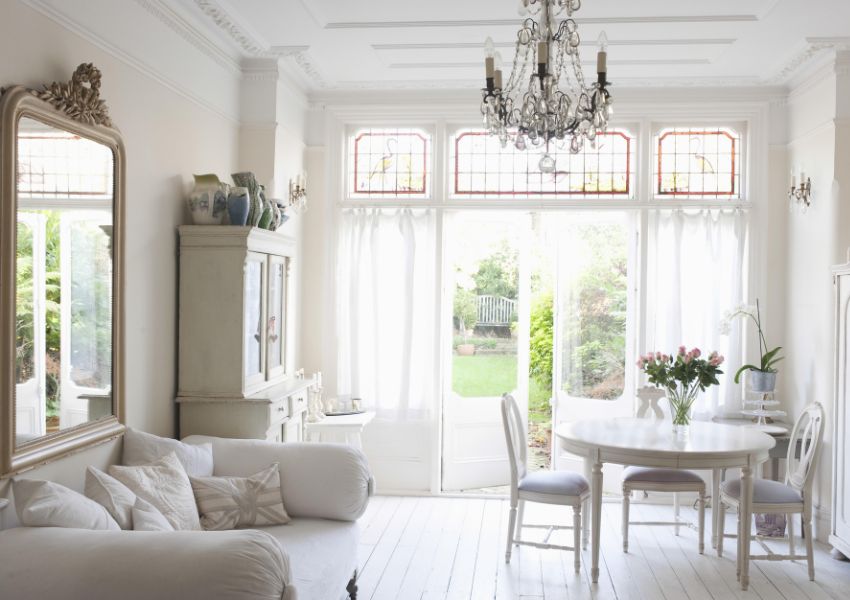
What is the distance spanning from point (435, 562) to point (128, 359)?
6.81ft

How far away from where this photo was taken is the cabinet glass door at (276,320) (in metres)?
4.74

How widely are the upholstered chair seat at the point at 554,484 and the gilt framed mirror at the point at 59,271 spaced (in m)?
2.23

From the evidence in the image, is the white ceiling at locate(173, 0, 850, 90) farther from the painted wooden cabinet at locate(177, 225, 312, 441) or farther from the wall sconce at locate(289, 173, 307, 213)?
the painted wooden cabinet at locate(177, 225, 312, 441)

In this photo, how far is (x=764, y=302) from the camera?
5.94 meters

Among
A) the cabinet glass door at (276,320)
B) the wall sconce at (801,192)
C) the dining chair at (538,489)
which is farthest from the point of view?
the wall sconce at (801,192)

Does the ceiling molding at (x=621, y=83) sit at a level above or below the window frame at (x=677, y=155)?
above

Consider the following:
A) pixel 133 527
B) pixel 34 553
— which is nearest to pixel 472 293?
pixel 133 527

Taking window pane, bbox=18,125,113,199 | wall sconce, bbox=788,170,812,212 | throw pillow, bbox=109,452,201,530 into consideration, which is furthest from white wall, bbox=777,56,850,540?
window pane, bbox=18,125,113,199

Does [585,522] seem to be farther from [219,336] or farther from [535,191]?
[535,191]

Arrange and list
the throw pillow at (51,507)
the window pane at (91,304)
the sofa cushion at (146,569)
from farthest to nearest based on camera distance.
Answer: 1. the window pane at (91,304)
2. the throw pillow at (51,507)
3. the sofa cushion at (146,569)

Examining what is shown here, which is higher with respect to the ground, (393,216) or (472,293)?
(393,216)

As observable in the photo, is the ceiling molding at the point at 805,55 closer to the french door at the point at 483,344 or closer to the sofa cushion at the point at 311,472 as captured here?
the french door at the point at 483,344

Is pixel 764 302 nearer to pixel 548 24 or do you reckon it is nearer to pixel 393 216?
pixel 393 216

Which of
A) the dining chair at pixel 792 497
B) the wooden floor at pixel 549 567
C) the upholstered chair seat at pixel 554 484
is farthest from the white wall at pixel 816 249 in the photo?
the upholstered chair seat at pixel 554 484
